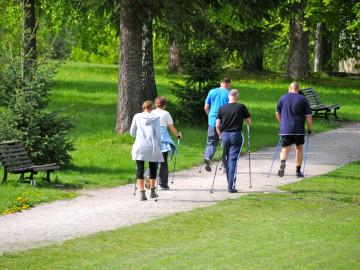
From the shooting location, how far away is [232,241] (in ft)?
26.4

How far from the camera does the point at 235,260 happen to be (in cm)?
707

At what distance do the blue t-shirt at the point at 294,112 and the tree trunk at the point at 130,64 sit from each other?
5.55m

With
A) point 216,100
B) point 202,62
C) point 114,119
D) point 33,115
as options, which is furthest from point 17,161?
point 114,119

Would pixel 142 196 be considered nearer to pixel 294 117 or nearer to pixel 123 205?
pixel 123 205

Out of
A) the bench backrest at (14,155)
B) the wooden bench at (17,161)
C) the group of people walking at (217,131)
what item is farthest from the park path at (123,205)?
the bench backrest at (14,155)

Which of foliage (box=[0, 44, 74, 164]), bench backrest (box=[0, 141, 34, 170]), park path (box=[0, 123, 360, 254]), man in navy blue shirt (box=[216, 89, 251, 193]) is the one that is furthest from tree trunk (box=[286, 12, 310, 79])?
bench backrest (box=[0, 141, 34, 170])

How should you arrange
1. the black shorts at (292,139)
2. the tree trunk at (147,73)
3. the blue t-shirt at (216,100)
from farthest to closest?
1. the tree trunk at (147,73)
2. the blue t-shirt at (216,100)
3. the black shorts at (292,139)

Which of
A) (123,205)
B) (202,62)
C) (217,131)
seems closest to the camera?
(123,205)

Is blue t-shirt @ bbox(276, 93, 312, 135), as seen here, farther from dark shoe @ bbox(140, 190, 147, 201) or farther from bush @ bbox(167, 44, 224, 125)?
bush @ bbox(167, 44, 224, 125)

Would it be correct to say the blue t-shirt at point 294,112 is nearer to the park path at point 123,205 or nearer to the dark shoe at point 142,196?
the park path at point 123,205

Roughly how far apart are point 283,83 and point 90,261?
25564 mm

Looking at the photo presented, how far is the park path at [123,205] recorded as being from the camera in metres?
8.67

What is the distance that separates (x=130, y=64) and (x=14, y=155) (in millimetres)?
6069

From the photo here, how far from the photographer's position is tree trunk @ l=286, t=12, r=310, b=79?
31.5 meters
